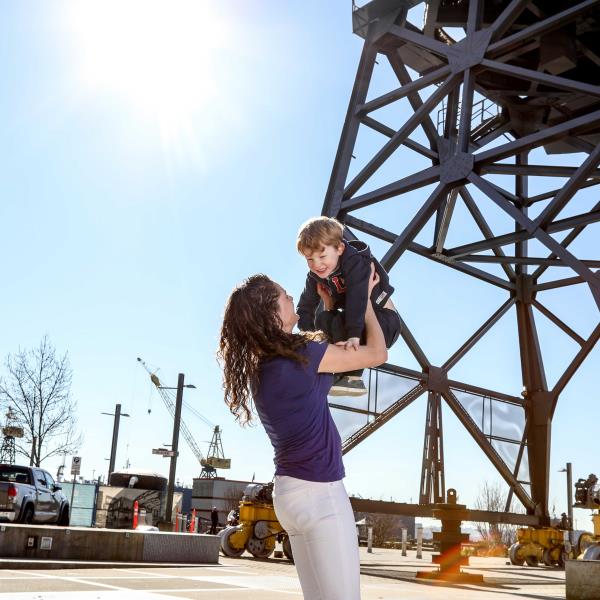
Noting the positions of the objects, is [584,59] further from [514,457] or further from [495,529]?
[495,529]

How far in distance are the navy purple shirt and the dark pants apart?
0.55m

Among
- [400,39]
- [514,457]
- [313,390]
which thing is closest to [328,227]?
[313,390]

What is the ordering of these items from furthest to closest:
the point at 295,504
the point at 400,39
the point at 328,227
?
the point at 400,39 → the point at 328,227 → the point at 295,504

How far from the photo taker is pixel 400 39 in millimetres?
15891

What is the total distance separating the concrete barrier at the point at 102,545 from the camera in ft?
39.9

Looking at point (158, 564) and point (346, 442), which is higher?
point (346, 442)

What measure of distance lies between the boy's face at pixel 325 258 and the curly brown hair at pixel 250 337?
0.41 metres

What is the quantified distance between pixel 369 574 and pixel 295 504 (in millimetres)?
11575

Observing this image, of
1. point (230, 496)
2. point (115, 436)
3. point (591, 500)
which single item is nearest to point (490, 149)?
point (591, 500)

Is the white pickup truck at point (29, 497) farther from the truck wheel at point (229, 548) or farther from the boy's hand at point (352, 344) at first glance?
the boy's hand at point (352, 344)

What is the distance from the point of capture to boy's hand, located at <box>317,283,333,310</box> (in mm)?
3826

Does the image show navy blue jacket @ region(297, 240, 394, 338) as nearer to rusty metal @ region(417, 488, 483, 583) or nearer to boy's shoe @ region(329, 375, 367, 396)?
boy's shoe @ region(329, 375, 367, 396)

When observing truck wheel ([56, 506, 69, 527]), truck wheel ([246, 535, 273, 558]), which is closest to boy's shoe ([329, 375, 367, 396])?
truck wheel ([246, 535, 273, 558])

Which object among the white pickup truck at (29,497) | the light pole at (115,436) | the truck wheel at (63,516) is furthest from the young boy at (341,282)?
the light pole at (115,436)
